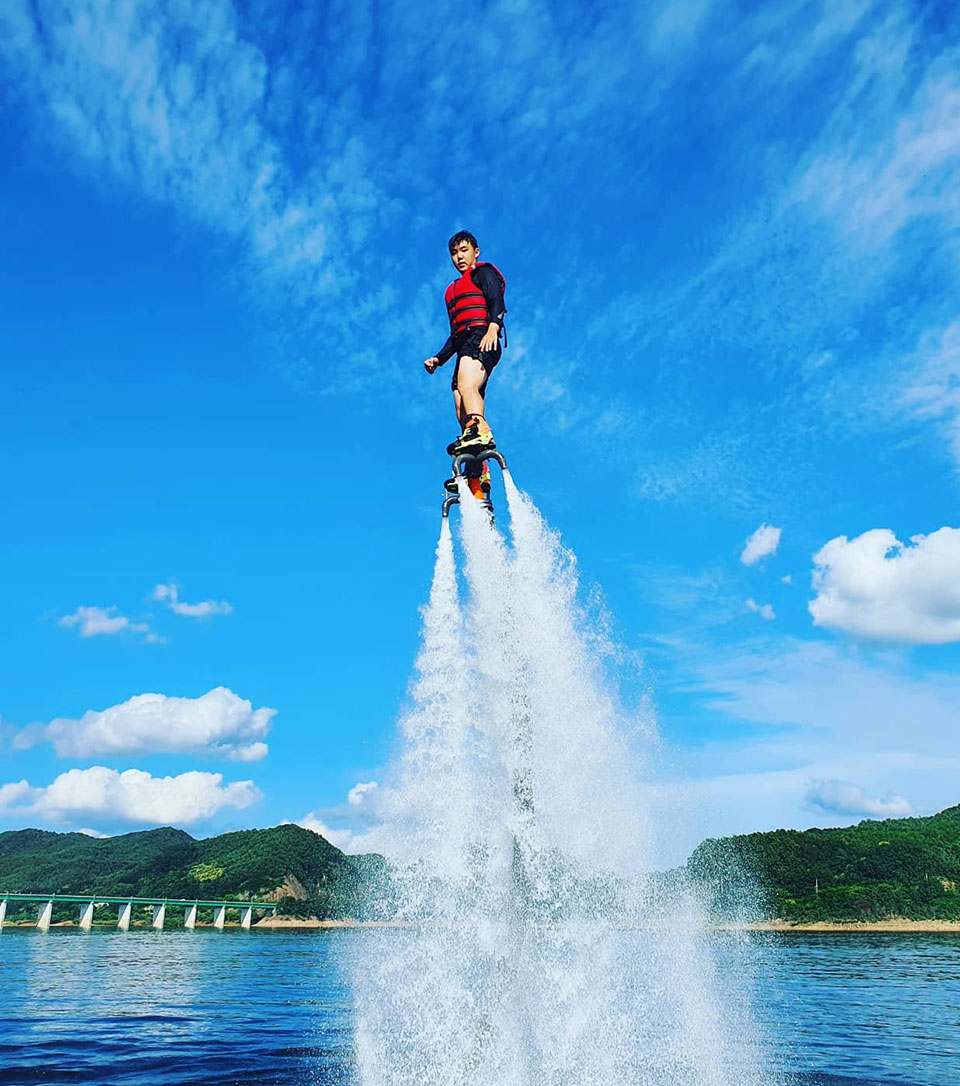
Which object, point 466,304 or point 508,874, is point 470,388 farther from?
point 508,874

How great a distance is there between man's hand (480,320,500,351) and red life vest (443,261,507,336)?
0.66 ft

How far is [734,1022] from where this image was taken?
87.7 ft

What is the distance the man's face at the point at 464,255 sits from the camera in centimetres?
1378

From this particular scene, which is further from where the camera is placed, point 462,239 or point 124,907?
point 124,907

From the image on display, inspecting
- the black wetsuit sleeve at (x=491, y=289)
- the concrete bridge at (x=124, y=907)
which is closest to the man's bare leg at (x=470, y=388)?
the black wetsuit sleeve at (x=491, y=289)

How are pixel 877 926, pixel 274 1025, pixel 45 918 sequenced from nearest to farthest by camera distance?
pixel 274 1025
pixel 877 926
pixel 45 918

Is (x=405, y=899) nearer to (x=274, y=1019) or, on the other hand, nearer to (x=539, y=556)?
(x=539, y=556)

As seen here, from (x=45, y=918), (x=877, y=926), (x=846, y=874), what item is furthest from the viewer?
(x=846, y=874)

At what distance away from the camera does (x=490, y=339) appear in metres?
13.2

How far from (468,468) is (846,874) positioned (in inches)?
7131

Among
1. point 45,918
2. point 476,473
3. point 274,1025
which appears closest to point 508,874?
point 476,473

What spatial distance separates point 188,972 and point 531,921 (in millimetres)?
52452

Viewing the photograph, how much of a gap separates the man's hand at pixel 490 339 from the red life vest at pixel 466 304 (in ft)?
0.66

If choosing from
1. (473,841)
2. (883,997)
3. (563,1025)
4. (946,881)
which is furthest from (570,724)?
(946,881)
